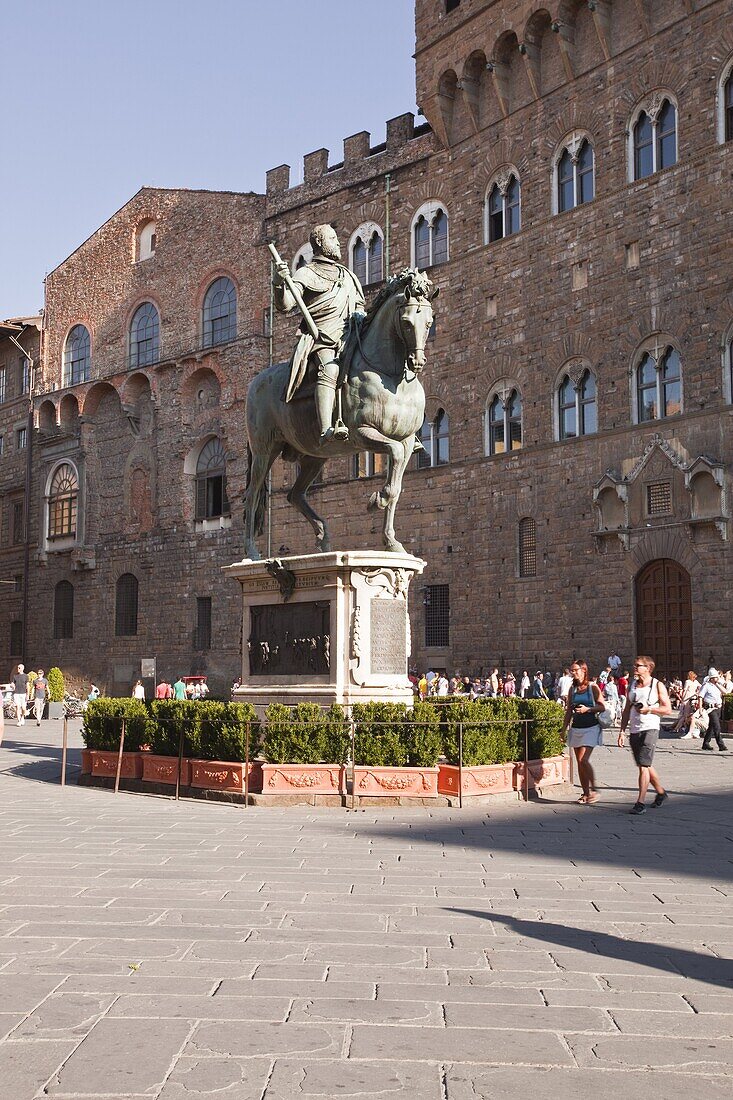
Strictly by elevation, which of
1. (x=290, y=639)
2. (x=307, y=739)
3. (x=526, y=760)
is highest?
(x=290, y=639)

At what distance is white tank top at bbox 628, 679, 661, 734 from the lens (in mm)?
10859

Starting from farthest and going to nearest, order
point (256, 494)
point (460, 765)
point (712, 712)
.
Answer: point (712, 712)
point (256, 494)
point (460, 765)

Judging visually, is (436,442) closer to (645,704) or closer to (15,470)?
(645,704)

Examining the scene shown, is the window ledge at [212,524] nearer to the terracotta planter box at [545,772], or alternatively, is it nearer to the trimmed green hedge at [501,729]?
the trimmed green hedge at [501,729]

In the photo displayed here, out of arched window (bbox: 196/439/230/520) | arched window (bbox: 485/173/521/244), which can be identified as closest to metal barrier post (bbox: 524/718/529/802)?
arched window (bbox: 485/173/521/244)

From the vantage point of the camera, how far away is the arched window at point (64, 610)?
44656 mm

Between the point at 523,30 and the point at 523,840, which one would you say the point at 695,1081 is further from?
the point at 523,30

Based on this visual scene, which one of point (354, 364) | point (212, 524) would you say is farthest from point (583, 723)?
point (212, 524)

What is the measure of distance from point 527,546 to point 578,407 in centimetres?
377

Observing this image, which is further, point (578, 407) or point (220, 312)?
point (220, 312)

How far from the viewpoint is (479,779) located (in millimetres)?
10945

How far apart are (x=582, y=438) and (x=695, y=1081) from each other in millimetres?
24258

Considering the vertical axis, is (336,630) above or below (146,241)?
below

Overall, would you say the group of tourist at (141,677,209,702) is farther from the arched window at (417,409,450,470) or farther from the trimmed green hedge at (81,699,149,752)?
the trimmed green hedge at (81,699,149,752)
